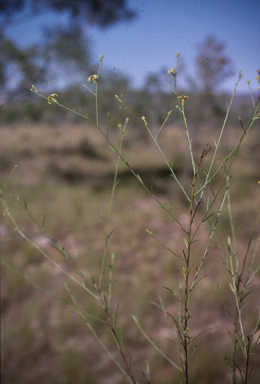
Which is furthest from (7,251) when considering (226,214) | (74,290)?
(226,214)

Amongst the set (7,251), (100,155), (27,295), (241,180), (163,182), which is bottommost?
(27,295)

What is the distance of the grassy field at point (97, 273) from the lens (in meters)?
2.58

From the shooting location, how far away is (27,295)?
11.3 ft

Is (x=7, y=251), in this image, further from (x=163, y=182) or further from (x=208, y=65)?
(x=208, y=65)

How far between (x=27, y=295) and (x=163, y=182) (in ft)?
14.9

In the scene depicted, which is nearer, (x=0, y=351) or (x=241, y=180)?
(x=0, y=351)

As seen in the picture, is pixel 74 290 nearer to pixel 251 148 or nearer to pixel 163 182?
pixel 163 182

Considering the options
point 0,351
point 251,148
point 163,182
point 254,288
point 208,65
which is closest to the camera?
point 0,351

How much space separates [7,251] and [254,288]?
3.61 metres

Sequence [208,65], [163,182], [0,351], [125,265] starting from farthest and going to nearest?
[163,182], [208,65], [125,265], [0,351]

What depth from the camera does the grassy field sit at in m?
2.58

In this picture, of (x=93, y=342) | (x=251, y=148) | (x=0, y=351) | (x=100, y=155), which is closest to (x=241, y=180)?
(x=251, y=148)

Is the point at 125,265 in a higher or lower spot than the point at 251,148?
lower

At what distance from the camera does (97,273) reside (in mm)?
3885
